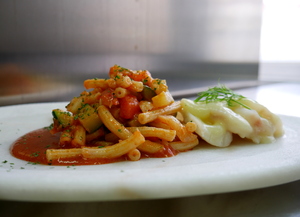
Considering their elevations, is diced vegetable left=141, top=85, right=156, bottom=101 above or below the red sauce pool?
above

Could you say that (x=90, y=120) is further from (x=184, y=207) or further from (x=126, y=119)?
(x=184, y=207)

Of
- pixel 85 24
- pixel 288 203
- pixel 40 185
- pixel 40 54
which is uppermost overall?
pixel 85 24

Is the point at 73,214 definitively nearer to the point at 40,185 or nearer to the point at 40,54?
the point at 40,185

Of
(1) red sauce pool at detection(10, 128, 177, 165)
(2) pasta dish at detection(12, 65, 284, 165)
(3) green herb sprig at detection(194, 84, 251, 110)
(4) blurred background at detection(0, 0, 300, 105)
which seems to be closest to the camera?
(1) red sauce pool at detection(10, 128, 177, 165)

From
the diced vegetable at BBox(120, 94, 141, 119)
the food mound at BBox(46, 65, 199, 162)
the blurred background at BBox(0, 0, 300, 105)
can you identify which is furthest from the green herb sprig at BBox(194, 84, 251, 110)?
the blurred background at BBox(0, 0, 300, 105)

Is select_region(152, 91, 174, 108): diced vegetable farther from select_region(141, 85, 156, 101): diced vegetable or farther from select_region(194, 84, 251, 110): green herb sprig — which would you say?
select_region(194, 84, 251, 110): green herb sprig

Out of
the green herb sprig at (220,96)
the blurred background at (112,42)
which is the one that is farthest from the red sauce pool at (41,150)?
the blurred background at (112,42)

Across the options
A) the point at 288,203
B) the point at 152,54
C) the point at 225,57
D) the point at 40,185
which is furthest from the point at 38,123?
the point at 225,57
